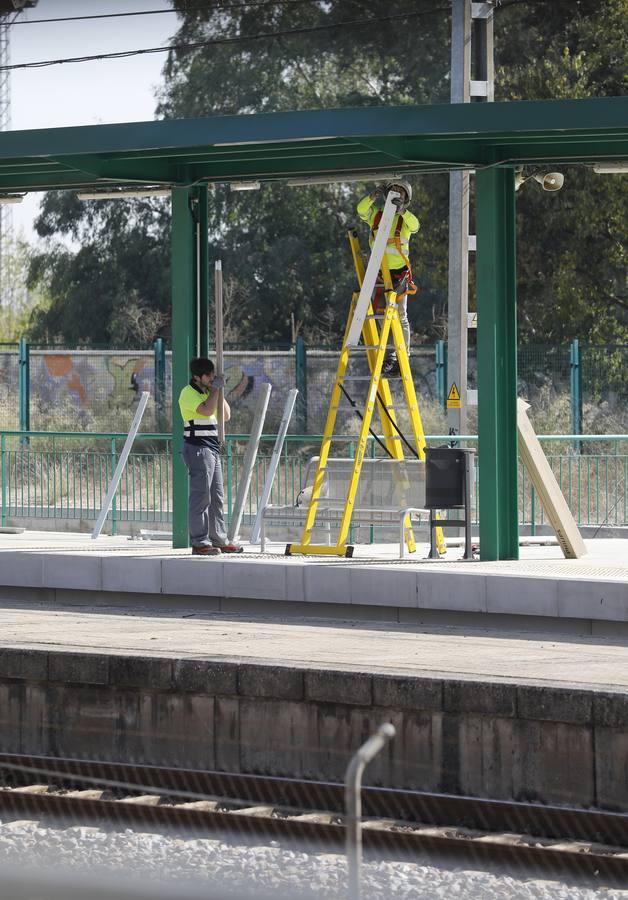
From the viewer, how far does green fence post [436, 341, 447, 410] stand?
85.1 ft

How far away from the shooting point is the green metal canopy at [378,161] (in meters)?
12.0

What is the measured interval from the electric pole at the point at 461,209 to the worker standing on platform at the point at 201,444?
139 inches

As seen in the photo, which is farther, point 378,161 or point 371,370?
point 378,161

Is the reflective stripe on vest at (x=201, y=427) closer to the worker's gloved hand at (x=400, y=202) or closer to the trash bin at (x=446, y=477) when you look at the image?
the trash bin at (x=446, y=477)

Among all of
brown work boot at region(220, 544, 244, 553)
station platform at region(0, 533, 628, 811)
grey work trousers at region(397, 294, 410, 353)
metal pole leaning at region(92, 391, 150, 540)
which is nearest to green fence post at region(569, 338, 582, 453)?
metal pole leaning at region(92, 391, 150, 540)

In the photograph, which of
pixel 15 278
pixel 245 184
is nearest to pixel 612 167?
pixel 245 184

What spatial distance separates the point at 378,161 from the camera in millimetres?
13656

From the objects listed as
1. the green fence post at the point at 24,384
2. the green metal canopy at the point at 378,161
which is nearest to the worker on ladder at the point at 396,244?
the green metal canopy at the point at 378,161

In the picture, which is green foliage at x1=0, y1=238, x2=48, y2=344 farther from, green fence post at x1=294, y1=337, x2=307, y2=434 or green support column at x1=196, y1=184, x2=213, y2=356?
green support column at x1=196, y1=184, x2=213, y2=356

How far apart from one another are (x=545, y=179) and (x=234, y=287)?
88.1 feet

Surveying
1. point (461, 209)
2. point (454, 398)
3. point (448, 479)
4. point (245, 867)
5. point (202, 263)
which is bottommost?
point (245, 867)

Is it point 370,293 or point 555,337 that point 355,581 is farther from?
point 555,337

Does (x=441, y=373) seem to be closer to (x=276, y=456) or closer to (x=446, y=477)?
(x=276, y=456)

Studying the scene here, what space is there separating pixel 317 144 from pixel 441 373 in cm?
1384
